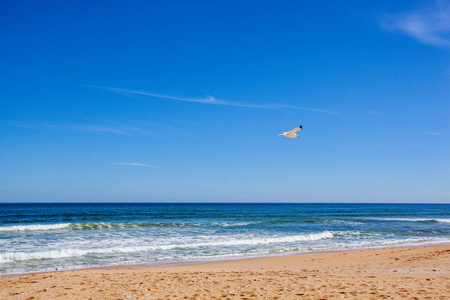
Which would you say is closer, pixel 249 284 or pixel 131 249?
pixel 249 284

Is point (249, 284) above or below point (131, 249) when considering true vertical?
above

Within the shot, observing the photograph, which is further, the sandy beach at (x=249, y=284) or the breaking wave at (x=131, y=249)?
the breaking wave at (x=131, y=249)

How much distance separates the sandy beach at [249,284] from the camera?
23.0 feet

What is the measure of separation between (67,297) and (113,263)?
506cm

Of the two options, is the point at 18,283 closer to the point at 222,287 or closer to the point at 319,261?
the point at 222,287

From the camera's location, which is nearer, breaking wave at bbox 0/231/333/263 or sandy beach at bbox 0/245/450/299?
sandy beach at bbox 0/245/450/299

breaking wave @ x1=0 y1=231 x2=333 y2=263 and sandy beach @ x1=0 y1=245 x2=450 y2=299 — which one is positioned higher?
sandy beach @ x1=0 y1=245 x2=450 y2=299

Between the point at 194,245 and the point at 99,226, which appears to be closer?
the point at 194,245

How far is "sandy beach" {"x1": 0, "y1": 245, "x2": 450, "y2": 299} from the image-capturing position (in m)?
7.02

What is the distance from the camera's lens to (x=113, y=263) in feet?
39.6

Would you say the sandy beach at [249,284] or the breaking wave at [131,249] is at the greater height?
the sandy beach at [249,284]

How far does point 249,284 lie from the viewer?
314 inches

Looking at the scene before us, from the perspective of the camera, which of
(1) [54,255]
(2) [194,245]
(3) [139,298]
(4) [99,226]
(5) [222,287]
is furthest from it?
(4) [99,226]

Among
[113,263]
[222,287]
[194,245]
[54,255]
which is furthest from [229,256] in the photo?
[54,255]
